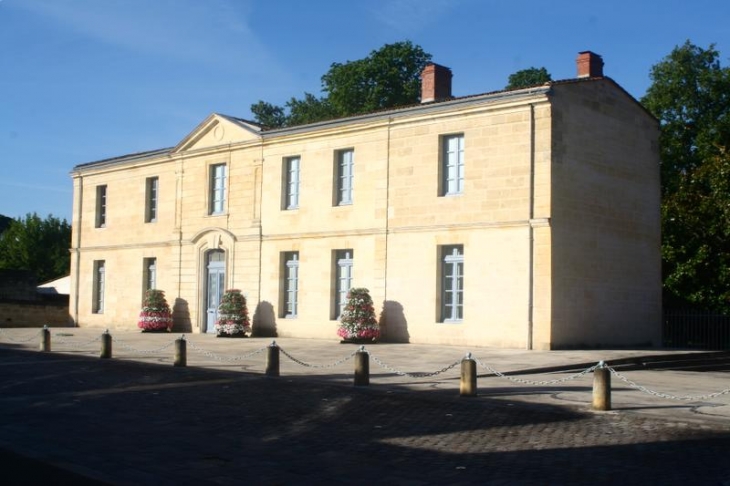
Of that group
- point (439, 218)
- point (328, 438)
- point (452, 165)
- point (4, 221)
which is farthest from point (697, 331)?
point (4, 221)

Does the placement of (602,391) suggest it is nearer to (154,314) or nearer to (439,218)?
(439,218)

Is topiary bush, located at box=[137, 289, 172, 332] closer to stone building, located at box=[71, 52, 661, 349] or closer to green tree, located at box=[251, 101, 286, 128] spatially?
stone building, located at box=[71, 52, 661, 349]

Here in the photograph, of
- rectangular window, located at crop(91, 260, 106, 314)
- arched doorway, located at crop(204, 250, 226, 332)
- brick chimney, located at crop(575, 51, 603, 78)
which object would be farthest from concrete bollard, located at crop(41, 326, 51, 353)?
brick chimney, located at crop(575, 51, 603, 78)

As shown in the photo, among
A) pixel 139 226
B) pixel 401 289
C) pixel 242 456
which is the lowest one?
pixel 242 456

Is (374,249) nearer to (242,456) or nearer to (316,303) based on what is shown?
(316,303)

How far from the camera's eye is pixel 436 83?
26.5m

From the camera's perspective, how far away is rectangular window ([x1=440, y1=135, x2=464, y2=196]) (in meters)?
24.0

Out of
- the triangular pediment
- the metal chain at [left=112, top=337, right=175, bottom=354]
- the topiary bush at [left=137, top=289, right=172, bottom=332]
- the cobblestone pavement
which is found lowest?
the cobblestone pavement

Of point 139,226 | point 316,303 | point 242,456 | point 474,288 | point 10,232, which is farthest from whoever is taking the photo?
point 10,232

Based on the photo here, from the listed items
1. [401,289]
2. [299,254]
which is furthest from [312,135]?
[401,289]

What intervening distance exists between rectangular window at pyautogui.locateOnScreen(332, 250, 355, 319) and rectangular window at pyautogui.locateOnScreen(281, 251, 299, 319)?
1.59 metres

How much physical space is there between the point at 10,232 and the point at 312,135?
42693 mm

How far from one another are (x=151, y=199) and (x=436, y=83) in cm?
1202

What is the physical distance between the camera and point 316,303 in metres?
26.6
